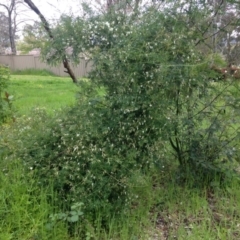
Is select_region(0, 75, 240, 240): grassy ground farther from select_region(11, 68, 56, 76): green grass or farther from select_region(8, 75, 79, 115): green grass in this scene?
select_region(11, 68, 56, 76): green grass

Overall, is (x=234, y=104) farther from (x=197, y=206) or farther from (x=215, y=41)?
(x=197, y=206)

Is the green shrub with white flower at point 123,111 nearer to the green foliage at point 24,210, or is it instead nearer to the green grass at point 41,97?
the green foliage at point 24,210

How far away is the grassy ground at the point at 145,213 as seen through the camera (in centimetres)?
230

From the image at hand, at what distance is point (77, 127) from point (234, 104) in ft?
4.62

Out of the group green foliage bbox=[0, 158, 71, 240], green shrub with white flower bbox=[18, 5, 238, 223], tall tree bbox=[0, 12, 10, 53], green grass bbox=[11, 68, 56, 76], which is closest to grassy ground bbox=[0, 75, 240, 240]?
green foliage bbox=[0, 158, 71, 240]

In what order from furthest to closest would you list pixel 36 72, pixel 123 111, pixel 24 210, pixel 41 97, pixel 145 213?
1. pixel 36 72
2. pixel 41 97
3. pixel 145 213
4. pixel 123 111
5. pixel 24 210

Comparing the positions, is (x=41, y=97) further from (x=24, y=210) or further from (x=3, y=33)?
(x=3, y=33)

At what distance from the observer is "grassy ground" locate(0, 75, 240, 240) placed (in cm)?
230

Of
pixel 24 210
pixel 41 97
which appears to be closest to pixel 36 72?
pixel 41 97

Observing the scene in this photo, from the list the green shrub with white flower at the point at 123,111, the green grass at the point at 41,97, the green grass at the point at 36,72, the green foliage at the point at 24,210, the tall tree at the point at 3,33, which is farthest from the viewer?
the tall tree at the point at 3,33

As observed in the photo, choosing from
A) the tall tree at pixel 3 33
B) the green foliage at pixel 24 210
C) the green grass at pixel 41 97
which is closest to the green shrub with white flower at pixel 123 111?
the green foliage at pixel 24 210

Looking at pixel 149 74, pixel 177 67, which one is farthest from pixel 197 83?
pixel 149 74

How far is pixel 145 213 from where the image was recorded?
2773 mm

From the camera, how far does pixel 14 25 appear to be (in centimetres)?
3139
